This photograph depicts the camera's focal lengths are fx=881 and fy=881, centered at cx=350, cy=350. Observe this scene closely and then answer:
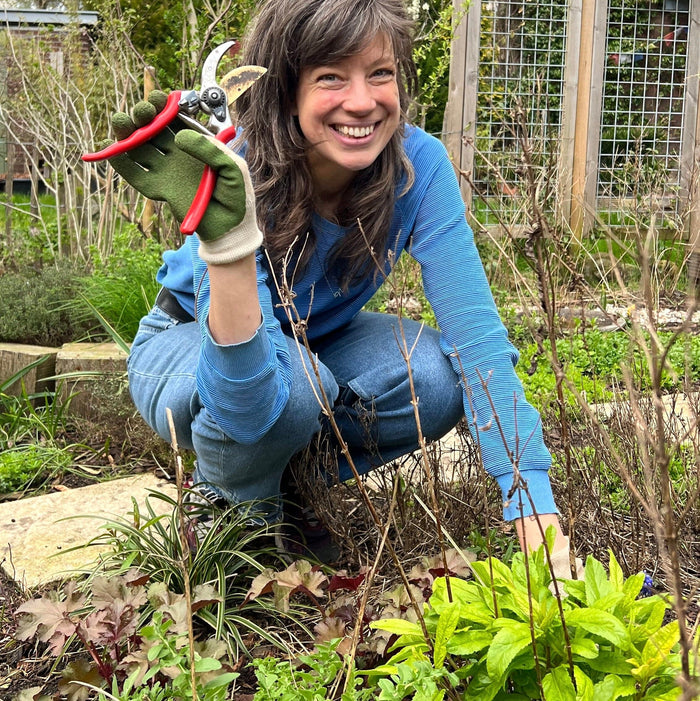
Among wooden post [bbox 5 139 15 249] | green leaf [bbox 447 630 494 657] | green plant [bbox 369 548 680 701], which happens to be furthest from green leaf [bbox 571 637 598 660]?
wooden post [bbox 5 139 15 249]

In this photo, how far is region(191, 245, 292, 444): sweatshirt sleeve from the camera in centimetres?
181

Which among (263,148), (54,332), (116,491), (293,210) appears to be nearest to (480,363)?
(293,210)

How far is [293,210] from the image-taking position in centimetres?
223

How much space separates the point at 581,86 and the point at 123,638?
6.47 m

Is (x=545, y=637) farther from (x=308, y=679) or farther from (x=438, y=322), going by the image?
(x=438, y=322)

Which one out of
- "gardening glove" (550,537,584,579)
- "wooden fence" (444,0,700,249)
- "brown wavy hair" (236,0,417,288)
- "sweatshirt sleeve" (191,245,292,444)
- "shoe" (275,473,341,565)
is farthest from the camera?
"wooden fence" (444,0,700,249)

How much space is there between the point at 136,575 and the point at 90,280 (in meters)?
2.49

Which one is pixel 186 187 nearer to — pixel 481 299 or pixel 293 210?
pixel 293 210

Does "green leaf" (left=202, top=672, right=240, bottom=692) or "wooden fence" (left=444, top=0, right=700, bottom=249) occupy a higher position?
"wooden fence" (left=444, top=0, right=700, bottom=249)

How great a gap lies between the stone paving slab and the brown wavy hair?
2.53 feet

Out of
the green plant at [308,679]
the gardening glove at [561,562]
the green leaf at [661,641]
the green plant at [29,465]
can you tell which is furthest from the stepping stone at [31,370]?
the green leaf at [661,641]

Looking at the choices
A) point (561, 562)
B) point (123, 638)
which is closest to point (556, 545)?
point (561, 562)

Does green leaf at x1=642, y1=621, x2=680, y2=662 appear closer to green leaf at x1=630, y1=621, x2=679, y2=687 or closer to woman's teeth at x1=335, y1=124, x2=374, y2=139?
green leaf at x1=630, y1=621, x2=679, y2=687

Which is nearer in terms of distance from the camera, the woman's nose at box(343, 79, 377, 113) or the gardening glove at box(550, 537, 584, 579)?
the gardening glove at box(550, 537, 584, 579)
